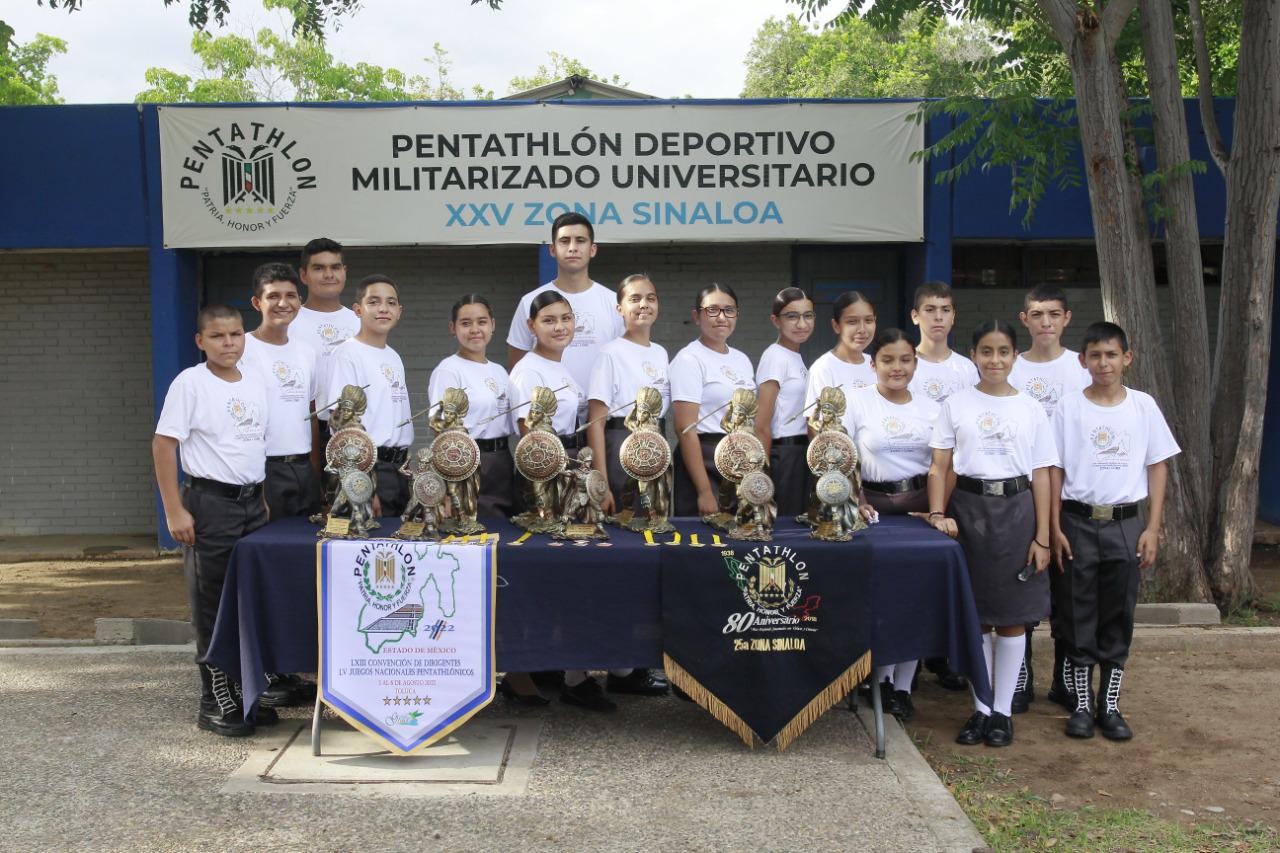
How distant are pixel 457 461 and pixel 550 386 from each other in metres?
0.68

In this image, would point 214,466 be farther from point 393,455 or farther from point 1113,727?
point 1113,727

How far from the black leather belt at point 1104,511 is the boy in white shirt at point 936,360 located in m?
0.72

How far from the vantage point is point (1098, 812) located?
12.8 feet

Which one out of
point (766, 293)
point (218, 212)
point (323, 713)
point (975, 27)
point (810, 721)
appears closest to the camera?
point (810, 721)

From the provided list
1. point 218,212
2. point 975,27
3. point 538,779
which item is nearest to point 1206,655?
point 538,779

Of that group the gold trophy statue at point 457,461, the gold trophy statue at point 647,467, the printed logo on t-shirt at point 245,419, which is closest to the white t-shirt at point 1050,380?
the gold trophy statue at point 647,467

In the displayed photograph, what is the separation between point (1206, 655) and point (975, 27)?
3443 cm

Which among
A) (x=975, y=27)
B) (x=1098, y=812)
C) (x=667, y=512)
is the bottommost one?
(x=1098, y=812)

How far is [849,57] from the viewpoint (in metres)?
29.3

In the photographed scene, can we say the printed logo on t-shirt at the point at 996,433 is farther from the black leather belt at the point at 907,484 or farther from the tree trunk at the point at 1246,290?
the tree trunk at the point at 1246,290

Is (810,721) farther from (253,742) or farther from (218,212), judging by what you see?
(218,212)

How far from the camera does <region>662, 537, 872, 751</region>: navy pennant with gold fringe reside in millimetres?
4133

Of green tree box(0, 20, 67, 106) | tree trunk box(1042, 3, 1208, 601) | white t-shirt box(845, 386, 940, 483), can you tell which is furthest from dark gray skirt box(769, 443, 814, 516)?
green tree box(0, 20, 67, 106)

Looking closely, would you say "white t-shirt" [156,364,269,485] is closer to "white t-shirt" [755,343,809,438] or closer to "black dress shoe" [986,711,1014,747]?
"white t-shirt" [755,343,809,438]
